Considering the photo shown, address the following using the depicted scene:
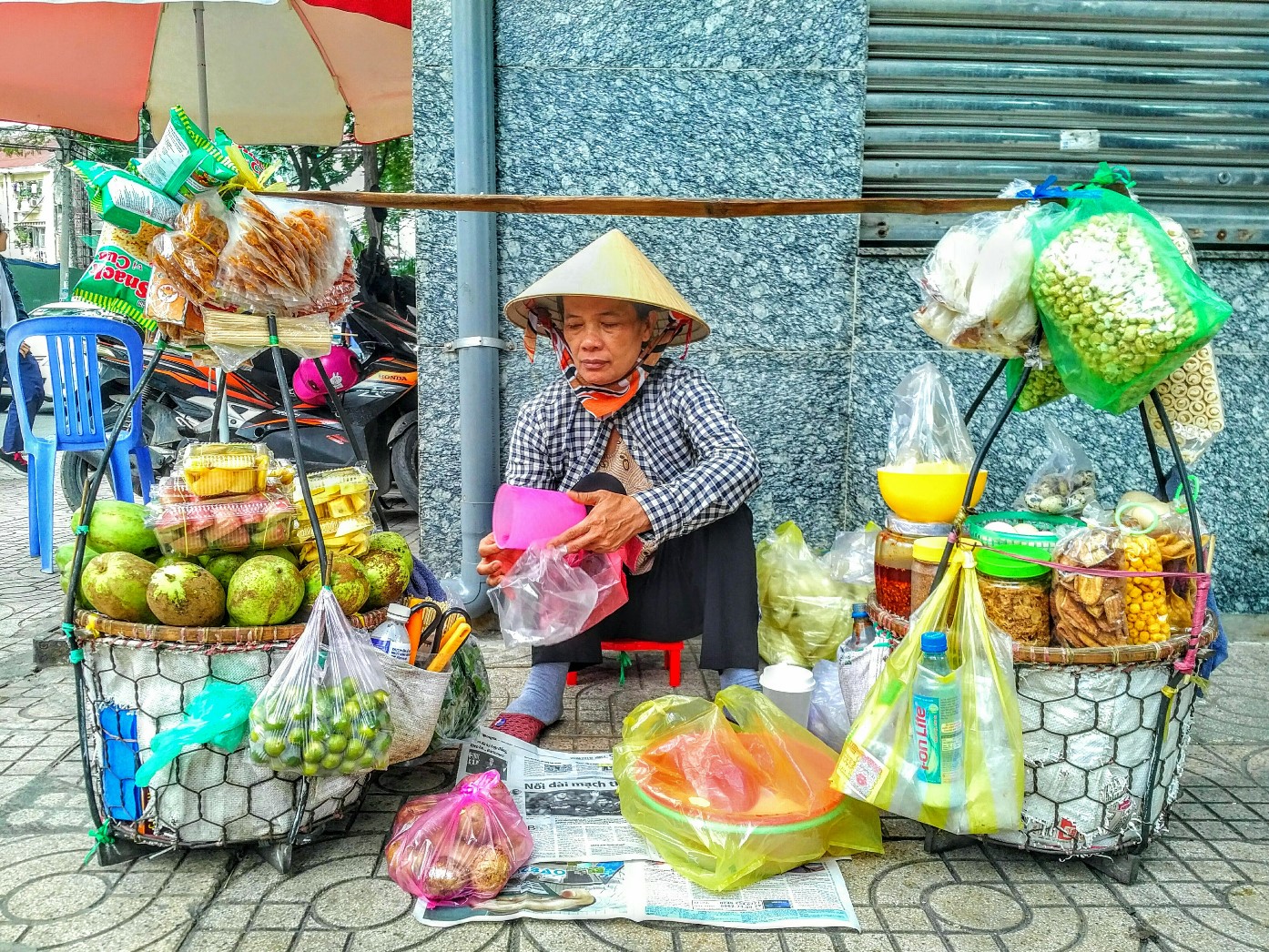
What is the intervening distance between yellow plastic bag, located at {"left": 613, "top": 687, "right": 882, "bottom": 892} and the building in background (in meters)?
35.3

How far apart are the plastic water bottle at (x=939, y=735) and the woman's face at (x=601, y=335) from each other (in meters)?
1.14

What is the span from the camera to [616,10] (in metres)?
3.18

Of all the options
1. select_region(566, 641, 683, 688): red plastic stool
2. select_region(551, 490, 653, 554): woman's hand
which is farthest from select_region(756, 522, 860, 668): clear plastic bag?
select_region(551, 490, 653, 554): woman's hand

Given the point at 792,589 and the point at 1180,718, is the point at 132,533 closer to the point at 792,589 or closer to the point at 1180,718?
the point at 792,589

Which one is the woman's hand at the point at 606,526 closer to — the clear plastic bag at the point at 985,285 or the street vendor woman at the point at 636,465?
the street vendor woman at the point at 636,465

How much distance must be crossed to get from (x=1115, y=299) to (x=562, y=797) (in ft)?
5.05

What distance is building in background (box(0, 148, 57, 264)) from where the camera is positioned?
31.1 metres

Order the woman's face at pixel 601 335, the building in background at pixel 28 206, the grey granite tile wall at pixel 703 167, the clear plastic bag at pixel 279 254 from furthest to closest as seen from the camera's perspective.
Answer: the building in background at pixel 28 206 → the grey granite tile wall at pixel 703 167 → the woman's face at pixel 601 335 → the clear plastic bag at pixel 279 254

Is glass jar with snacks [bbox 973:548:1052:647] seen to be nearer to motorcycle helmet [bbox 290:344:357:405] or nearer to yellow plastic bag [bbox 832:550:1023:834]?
yellow plastic bag [bbox 832:550:1023:834]

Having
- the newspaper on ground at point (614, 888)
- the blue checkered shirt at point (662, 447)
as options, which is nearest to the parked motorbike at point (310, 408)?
the blue checkered shirt at point (662, 447)

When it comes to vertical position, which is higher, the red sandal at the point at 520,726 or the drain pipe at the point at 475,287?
the drain pipe at the point at 475,287

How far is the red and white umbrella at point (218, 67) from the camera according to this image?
4.74 metres

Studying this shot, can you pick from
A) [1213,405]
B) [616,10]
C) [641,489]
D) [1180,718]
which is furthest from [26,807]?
[616,10]

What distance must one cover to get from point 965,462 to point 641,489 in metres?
0.88
